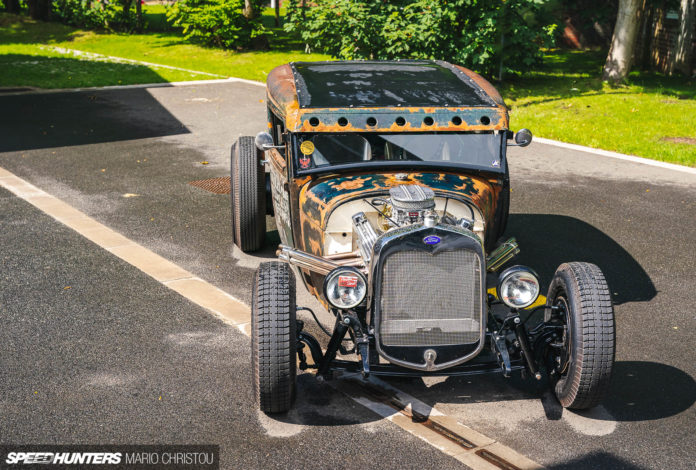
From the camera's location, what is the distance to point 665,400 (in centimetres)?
534

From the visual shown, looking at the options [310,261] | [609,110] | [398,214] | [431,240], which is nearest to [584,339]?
[431,240]

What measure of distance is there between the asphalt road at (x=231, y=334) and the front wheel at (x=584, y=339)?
0.24 meters

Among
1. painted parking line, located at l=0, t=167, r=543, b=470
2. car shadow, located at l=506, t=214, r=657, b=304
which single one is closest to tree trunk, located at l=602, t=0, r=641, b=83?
car shadow, located at l=506, t=214, r=657, b=304

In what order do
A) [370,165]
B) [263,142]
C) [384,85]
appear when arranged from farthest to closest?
[384,85]
[263,142]
[370,165]

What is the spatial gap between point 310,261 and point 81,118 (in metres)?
11.8

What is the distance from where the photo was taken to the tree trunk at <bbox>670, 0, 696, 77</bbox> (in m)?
20.5

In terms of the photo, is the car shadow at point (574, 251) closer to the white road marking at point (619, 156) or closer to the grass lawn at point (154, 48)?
the white road marking at point (619, 156)

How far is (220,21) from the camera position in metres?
27.0

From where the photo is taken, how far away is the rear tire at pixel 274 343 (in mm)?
4750

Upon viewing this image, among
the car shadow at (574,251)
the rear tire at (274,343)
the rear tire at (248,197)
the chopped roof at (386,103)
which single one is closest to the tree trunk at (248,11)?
the car shadow at (574,251)

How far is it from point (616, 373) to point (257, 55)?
2260 centimetres

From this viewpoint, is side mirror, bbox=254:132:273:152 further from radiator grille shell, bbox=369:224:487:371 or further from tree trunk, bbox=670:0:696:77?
tree trunk, bbox=670:0:696:77

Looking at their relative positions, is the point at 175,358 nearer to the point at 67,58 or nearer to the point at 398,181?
the point at 398,181

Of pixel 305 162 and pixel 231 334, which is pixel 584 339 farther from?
pixel 231 334
